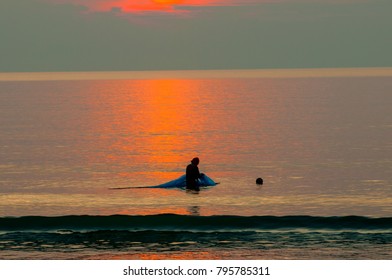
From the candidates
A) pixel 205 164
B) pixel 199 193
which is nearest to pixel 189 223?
pixel 199 193

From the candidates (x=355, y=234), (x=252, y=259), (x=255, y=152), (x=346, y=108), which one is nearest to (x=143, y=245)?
(x=252, y=259)

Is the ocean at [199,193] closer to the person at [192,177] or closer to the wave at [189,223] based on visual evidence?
the wave at [189,223]

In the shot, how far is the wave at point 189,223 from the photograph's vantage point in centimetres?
3497

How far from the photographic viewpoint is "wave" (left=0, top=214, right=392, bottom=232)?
3497cm

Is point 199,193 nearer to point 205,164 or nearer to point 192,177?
point 192,177

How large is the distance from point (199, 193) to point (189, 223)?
39.0ft

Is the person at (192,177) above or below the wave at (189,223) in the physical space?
above

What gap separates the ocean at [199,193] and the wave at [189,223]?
0.09 metres

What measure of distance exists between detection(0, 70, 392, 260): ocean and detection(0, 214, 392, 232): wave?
85mm

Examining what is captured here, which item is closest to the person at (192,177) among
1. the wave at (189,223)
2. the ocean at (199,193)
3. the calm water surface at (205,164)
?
the calm water surface at (205,164)

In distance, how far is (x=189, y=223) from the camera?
37219 mm

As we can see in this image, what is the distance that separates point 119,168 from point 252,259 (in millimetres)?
38043

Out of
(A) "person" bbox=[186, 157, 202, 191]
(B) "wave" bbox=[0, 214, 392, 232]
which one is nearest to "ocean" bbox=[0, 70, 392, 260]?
(B) "wave" bbox=[0, 214, 392, 232]

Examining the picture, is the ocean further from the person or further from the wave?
the person
